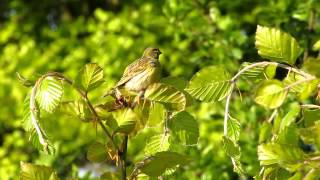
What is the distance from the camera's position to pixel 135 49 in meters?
4.15

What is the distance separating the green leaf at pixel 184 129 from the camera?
3.78 feet

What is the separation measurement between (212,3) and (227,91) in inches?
75.3

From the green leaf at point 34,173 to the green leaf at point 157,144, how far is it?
7.0 inches

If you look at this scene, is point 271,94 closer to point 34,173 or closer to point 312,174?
point 312,174

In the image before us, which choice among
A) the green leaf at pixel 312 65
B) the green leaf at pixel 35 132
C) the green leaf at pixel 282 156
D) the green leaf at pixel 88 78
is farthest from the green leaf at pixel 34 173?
the green leaf at pixel 312 65

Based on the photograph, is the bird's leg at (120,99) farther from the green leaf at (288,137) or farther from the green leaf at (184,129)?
the green leaf at (288,137)

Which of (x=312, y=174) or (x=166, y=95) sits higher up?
(x=166, y=95)

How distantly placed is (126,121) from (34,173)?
188mm

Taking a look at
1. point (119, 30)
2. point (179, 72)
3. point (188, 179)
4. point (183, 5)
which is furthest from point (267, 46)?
point (119, 30)

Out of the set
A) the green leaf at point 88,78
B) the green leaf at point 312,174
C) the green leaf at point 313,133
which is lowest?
the green leaf at point 312,174

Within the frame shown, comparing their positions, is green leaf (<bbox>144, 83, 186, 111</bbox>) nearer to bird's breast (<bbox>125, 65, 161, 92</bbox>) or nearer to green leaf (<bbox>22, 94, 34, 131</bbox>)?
bird's breast (<bbox>125, 65, 161, 92</bbox>)

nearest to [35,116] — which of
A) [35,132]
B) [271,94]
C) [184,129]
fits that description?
[35,132]

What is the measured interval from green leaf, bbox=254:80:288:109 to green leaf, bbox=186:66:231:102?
10cm

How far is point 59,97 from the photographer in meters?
1.08
